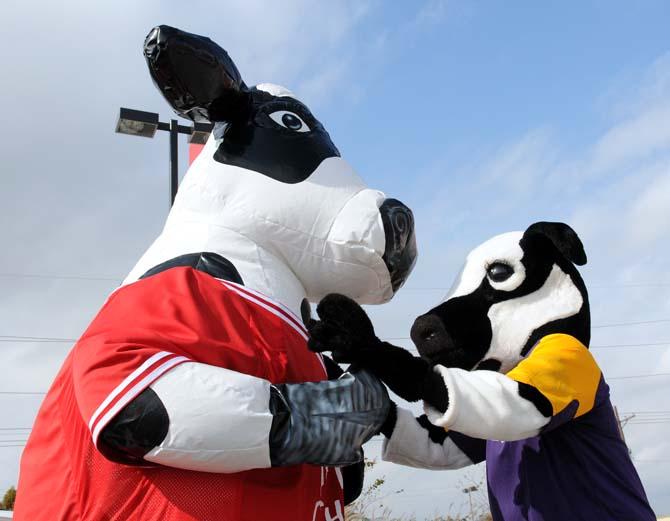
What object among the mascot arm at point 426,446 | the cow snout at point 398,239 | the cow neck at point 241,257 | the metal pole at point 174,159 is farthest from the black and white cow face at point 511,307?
the metal pole at point 174,159

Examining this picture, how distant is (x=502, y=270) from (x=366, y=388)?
869 millimetres

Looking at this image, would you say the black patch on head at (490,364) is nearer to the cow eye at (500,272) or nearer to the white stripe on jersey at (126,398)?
the cow eye at (500,272)

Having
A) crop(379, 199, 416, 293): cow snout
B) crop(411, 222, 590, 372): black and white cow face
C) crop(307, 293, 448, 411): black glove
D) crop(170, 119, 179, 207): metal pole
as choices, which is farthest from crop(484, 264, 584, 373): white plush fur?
crop(170, 119, 179, 207): metal pole

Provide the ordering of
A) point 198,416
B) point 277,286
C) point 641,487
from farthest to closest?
point 641,487 → point 277,286 → point 198,416

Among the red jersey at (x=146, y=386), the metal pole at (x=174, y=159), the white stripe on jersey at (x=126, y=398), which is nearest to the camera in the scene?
the white stripe on jersey at (x=126, y=398)

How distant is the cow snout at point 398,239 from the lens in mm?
2641

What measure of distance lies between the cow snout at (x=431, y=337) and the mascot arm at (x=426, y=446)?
335mm

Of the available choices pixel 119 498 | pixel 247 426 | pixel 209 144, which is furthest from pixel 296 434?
pixel 209 144

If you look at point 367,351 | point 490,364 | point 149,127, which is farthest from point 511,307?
point 149,127

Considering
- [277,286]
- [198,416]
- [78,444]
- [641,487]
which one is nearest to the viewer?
[198,416]

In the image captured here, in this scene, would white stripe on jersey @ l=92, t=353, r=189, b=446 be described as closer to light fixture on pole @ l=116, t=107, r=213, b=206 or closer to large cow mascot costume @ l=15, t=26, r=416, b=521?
large cow mascot costume @ l=15, t=26, r=416, b=521

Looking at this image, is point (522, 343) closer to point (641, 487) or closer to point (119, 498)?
point (641, 487)

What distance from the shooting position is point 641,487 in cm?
271

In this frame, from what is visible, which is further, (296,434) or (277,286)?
(277,286)
